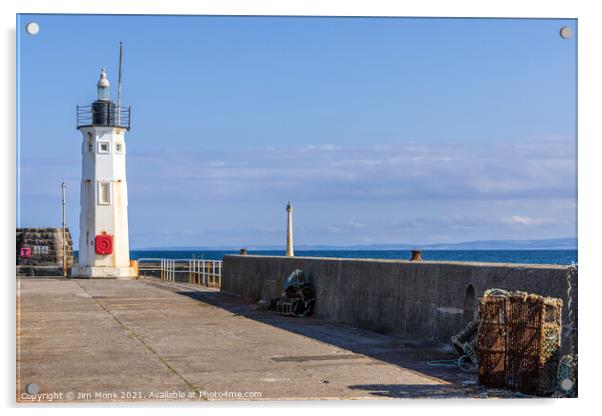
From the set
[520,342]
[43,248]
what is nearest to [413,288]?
[520,342]

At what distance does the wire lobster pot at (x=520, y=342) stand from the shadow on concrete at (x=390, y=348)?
282 mm

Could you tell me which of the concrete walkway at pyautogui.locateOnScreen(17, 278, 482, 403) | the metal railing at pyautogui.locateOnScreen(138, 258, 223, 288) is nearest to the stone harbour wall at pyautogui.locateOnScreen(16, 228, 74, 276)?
the metal railing at pyautogui.locateOnScreen(138, 258, 223, 288)

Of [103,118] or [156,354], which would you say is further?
[103,118]

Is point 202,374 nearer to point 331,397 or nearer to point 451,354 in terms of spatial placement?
point 331,397

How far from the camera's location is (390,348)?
10.2 meters

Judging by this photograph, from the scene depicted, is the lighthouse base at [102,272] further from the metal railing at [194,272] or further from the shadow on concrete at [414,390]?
the shadow on concrete at [414,390]

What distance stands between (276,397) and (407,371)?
1774mm

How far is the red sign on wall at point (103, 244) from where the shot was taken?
111ft

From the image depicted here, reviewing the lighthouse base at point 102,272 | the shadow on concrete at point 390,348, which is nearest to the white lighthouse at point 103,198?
the lighthouse base at point 102,272

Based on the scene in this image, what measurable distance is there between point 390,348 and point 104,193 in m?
25.3

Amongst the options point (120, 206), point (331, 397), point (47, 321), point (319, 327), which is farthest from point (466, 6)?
point (120, 206)

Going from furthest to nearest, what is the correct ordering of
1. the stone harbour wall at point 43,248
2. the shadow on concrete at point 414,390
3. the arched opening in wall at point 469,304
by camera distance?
1. the stone harbour wall at point 43,248
2. the arched opening in wall at point 469,304
3. the shadow on concrete at point 414,390
